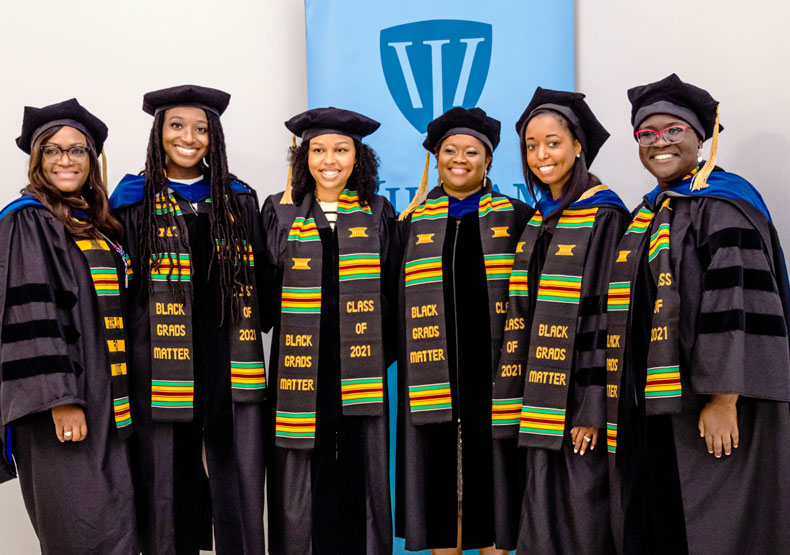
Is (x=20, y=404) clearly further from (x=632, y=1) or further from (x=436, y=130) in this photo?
(x=632, y=1)

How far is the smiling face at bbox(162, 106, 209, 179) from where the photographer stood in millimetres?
3182

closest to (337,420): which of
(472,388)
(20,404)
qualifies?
(472,388)

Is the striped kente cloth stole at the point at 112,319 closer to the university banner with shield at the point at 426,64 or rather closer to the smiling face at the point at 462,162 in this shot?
the smiling face at the point at 462,162

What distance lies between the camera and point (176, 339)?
3107 mm

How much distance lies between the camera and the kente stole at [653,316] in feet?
8.65

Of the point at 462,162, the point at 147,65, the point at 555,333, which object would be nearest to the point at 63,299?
the point at 462,162

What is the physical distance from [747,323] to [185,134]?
2314 mm

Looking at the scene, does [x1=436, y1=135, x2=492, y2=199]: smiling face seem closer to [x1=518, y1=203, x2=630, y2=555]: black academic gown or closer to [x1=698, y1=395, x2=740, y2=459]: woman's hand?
[x1=518, y1=203, x2=630, y2=555]: black academic gown

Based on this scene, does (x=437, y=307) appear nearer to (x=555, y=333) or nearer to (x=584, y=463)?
(x=555, y=333)

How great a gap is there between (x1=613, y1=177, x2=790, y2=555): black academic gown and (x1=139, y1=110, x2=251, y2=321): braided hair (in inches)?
64.1

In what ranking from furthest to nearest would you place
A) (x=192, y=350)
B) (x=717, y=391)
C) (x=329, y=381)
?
(x=329, y=381) → (x=192, y=350) → (x=717, y=391)

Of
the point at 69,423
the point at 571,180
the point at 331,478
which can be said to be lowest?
the point at 331,478

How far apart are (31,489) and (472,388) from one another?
181 centimetres

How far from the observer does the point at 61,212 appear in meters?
2.98
